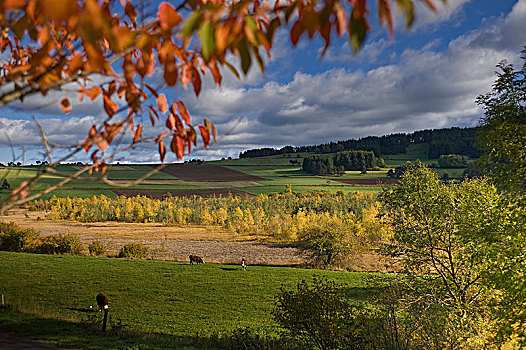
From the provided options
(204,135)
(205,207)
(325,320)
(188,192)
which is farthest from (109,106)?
(188,192)

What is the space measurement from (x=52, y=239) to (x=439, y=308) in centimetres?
4324

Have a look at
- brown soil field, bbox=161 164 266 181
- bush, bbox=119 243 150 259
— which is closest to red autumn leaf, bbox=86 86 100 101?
bush, bbox=119 243 150 259

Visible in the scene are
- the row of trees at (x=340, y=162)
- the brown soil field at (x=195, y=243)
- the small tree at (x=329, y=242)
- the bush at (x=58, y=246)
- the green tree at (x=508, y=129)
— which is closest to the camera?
the green tree at (x=508, y=129)

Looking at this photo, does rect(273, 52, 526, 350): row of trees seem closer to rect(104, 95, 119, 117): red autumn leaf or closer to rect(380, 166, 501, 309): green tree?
rect(380, 166, 501, 309): green tree

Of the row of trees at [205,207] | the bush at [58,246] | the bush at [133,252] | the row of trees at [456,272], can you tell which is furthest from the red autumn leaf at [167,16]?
the row of trees at [205,207]

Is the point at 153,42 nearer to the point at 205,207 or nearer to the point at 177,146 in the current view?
the point at 177,146

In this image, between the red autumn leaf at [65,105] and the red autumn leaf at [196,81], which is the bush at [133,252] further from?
the red autumn leaf at [196,81]

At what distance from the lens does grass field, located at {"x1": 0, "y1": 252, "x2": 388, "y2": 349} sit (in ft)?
53.5

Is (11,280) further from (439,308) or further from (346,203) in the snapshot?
(346,203)

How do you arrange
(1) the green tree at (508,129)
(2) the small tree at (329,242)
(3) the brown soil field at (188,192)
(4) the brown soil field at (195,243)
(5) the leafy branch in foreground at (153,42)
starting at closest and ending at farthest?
1. (5) the leafy branch in foreground at (153,42)
2. (1) the green tree at (508,129)
3. (2) the small tree at (329,242)
4. (4) the brown soil field at (195,243)
5. (3) the brown soil field at (188,192)

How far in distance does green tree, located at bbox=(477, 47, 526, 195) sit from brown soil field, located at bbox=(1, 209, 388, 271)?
28.4 meters

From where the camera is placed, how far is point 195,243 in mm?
54844

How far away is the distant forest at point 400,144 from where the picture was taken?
344ft

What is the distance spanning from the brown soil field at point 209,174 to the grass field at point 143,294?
2226 inches
